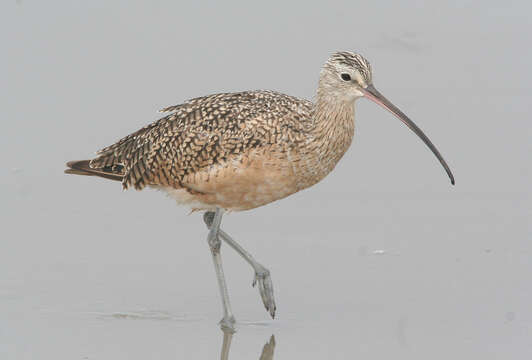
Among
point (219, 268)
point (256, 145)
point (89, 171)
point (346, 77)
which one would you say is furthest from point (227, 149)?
point (89, 171)

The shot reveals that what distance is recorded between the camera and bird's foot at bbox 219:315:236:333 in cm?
808

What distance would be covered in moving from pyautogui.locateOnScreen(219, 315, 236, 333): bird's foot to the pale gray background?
0.07m

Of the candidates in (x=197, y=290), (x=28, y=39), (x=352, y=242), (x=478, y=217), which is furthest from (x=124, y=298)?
(x=28, y=39)

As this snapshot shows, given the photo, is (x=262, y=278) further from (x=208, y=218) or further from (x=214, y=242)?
(x=208, y=218)

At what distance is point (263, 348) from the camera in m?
7.77

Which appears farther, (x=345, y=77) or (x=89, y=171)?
(x=89, y=171)

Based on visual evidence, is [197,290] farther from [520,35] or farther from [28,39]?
[520,35]

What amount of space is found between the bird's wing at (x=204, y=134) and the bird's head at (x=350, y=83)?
0.26 m

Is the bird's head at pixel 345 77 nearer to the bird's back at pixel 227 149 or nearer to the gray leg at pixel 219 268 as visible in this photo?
the bird's back at pixel 227 149

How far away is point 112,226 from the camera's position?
31.7 feet

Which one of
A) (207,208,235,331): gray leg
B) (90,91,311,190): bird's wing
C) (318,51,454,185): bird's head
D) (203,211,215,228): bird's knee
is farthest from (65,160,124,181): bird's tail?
(318,51,454,185): bird's head

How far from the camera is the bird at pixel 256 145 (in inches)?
324

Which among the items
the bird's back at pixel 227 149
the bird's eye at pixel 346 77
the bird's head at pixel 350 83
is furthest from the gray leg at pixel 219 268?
the bird's eye at pixel 346 77

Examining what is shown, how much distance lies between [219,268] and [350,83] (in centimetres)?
153
